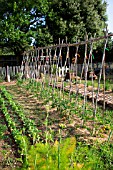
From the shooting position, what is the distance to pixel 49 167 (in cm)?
128

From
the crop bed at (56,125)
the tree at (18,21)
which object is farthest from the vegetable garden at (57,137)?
the tree at (18,21)

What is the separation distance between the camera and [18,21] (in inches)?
803

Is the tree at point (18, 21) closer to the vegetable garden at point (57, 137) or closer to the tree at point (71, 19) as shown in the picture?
the tree at point (71, 19)

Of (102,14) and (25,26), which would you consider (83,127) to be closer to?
(25,26)

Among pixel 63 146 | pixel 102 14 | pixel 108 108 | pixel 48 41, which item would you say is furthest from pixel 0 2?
pixel 63 146

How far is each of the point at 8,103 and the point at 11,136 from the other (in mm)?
3809

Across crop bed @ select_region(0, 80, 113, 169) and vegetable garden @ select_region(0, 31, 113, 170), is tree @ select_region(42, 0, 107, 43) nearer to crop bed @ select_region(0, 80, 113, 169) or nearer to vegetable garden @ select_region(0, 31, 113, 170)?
vegetable garden @ select_region(0, 31, 113, 170)

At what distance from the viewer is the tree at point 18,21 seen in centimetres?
1986

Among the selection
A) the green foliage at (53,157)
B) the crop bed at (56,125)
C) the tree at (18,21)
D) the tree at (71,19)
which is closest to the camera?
the green foliage at (53,157)

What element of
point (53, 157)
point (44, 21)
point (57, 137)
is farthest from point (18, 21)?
point (53, 157)

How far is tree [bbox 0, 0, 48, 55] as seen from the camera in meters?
19.9

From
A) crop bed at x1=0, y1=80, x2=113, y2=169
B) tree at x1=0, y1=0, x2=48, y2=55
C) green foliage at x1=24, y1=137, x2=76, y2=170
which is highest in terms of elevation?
tree at x1=0, y1=0, x2=48, y2=55

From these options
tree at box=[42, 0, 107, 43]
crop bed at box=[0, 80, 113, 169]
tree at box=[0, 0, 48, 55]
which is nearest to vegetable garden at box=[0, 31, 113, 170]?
crop bed at box=[0, 80, 113, 169]

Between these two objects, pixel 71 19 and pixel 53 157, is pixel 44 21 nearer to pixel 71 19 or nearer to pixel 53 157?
pixel 71 19
